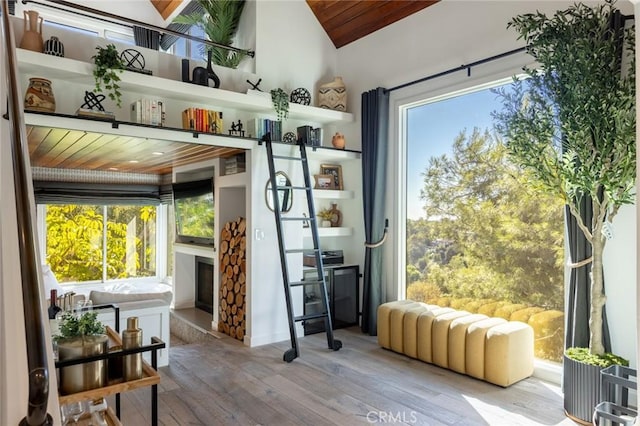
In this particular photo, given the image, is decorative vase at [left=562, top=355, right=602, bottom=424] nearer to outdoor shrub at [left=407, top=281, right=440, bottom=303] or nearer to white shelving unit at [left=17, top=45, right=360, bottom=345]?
outdoor shrub at [left=407, top=281, right=440, bottom=303]

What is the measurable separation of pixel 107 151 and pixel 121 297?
181cm

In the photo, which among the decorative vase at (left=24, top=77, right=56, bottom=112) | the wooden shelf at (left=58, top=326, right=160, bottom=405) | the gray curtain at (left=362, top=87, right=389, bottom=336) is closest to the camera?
the wooden shelf at (left=58, top=326, right=160, bottom=405)

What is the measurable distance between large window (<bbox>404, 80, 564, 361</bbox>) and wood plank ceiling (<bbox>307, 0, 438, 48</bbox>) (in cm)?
109

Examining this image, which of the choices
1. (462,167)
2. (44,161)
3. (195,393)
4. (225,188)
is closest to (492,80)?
(462,167)

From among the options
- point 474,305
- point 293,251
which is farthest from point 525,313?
point 293,251

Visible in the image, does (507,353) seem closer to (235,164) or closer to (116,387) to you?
(116,387)

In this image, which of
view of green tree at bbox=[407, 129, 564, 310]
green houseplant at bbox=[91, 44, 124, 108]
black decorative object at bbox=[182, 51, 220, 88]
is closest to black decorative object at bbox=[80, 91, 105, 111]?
green houseplant at bbox=[91, 44, 124, 108]

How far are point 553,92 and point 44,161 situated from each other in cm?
Result: 589

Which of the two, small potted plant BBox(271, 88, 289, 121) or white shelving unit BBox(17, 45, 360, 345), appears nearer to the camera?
white shelving unit BBox(17, 45, 360, 345)

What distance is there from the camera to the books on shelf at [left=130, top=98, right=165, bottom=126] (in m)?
3.64

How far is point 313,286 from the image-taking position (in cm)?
483

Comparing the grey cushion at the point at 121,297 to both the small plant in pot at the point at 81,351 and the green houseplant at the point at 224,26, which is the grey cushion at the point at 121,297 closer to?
the small plant in pot at the point at 81,351

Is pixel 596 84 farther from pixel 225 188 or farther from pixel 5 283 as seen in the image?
pixel 225 188

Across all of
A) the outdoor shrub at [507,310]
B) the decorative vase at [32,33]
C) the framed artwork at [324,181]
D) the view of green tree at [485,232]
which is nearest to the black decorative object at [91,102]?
the decorative vase at [32,33]
